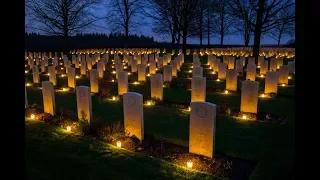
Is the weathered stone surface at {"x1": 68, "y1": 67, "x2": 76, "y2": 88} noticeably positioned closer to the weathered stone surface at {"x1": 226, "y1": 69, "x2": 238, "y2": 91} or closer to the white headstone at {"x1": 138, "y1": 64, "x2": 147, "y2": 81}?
the white headstone at {"x1": 138, "y1": 64, "x2": 147, "y2": 81}

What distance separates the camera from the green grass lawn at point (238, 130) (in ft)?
15.1

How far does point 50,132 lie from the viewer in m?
6.05

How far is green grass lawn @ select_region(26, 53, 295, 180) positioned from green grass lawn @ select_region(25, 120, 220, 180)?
0.54 ft

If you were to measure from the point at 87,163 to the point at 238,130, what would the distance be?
11.5 feet

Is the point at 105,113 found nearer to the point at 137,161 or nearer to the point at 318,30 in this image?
the point at 137,161

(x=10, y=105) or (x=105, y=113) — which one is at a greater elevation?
(x=10, y=105)

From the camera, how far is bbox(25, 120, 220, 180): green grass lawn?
4125mm

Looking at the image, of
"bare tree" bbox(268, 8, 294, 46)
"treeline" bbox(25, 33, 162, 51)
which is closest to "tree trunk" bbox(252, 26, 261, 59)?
"bare tree" bbox(268, 8, 294, 46)

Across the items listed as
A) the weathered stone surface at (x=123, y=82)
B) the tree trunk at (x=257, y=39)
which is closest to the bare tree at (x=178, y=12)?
the tree trunk at (x=257, y=39)

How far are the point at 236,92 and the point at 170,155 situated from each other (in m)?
6.27

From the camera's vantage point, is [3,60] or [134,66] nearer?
[3,60]

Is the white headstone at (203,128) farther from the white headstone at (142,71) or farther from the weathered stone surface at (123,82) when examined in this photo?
the white headstone at (142,71)

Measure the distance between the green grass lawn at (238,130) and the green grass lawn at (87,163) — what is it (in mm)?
164

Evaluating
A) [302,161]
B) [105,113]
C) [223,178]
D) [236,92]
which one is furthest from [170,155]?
[236,92]
